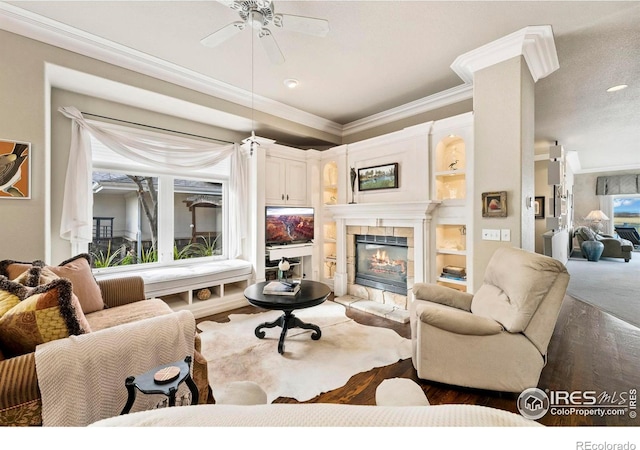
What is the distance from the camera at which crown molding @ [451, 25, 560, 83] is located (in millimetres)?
2289

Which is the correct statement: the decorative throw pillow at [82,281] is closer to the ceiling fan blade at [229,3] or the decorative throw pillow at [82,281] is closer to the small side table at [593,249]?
the ceiling fan blade at [229,3]

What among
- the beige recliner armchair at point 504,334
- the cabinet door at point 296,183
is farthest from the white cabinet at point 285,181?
the beige recliner armchair at point 504,334

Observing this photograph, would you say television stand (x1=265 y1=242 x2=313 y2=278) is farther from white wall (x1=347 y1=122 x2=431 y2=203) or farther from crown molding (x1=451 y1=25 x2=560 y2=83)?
crown molding (x1=451 y1=25 x2=560 y2=83)

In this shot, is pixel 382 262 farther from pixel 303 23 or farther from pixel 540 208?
pixel 540 208

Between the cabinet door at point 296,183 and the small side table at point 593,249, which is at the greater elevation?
the cabinet door at point 296,183

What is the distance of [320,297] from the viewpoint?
2521mm

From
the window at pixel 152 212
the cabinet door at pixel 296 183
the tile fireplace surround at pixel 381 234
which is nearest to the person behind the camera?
the window at pixel 152 212

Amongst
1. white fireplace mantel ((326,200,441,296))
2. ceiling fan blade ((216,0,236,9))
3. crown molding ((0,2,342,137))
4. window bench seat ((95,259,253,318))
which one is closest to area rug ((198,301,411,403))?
window bench seat ((95,259,253,318))

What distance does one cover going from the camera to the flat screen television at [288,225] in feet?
13.2

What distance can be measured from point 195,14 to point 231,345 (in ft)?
9.32

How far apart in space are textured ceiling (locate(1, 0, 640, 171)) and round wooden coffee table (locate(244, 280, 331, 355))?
234cm

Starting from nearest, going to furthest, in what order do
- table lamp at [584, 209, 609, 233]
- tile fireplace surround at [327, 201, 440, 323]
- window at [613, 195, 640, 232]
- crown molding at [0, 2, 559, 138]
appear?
crown molding at [0, 2, 559, 138] → tile fireplace surround at [327, 201, 440, 323] → table lamp at [584, 209, 609, 233] → window at [613, 195, 640, 232]

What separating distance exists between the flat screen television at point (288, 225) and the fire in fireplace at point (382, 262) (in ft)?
2.73

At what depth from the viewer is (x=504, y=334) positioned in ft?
5.88
